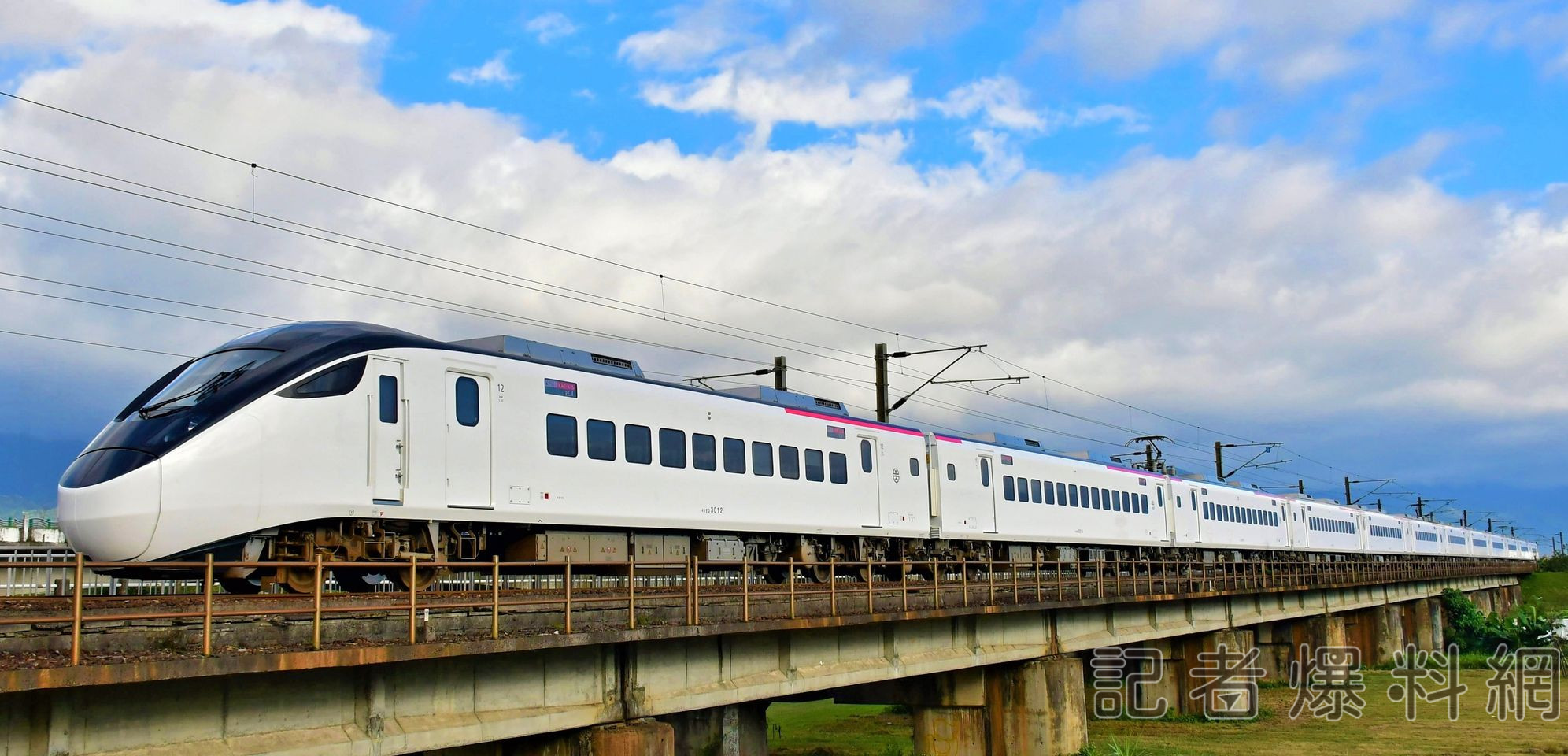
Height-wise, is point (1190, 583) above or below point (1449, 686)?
above

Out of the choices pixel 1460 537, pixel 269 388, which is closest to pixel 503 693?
pixel 269 388

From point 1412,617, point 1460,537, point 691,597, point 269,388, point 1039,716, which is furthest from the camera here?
point 1460,537

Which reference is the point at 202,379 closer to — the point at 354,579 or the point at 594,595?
the point at 354,579

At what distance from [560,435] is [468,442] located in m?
1.89

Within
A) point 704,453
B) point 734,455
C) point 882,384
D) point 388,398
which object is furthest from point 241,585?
point 882,384

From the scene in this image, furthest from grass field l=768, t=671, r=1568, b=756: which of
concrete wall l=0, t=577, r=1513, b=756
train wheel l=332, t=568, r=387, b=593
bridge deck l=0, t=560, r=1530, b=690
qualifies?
train wheel l=332, t=568, r=387, b=593

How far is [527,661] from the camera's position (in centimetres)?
1398

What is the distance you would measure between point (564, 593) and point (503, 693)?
127 centimetres

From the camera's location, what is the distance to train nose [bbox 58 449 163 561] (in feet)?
44.0

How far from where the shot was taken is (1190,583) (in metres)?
35.6

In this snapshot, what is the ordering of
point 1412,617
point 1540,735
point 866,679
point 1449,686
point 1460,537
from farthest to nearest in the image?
1. point 1460,537
2. point 1412,617
3. point 1449,686
4. point 1540,735
5. point 866,679

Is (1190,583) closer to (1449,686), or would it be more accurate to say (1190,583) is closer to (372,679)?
(1449,686)

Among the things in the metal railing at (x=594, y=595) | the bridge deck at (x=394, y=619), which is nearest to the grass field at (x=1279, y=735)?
the metal railing at (x=594, y=595)

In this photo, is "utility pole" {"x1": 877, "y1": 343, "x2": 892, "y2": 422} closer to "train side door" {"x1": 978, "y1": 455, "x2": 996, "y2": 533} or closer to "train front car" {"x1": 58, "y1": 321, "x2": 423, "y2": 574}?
"train side door" {"x1": 978, "y1": 455, "x2": 996, "y2": 533}
